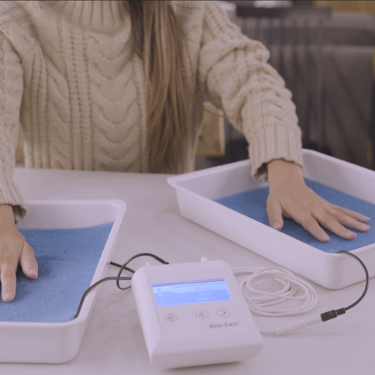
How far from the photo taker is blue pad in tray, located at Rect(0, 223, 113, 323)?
440 millimetres

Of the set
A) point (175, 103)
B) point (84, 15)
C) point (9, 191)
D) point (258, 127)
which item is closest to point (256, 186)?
point (258, 127)

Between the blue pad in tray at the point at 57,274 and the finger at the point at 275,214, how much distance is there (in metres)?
0.23

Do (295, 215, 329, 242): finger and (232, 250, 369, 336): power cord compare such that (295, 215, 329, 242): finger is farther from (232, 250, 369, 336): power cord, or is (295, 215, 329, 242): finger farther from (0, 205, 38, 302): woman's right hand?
(0, 205, 38, 302): woman's right hand

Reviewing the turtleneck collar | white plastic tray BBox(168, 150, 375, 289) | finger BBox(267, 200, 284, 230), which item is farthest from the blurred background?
finger BBox(267, 200, 284, 230)

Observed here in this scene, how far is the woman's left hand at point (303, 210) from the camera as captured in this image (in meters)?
0.62

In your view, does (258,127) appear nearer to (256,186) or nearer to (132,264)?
(256,186)

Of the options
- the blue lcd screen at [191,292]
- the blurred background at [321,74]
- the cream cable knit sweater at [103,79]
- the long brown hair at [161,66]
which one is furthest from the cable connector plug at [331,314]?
the blurred background at [321,74]

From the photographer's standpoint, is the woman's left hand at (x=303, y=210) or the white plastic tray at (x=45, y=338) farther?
the woman's left hand at (x=303, y=210)

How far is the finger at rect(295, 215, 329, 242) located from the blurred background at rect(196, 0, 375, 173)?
1.28 metres

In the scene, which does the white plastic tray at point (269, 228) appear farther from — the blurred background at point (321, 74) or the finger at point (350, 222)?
the blurred background at point (321, 74)

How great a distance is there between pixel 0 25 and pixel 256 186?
1.91 feet

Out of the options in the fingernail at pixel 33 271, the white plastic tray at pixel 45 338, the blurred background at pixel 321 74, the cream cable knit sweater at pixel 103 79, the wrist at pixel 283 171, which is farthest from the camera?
the blurred background at pixel 321 74

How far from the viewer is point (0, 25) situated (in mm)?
877

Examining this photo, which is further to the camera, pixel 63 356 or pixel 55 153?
pixel 55 153
